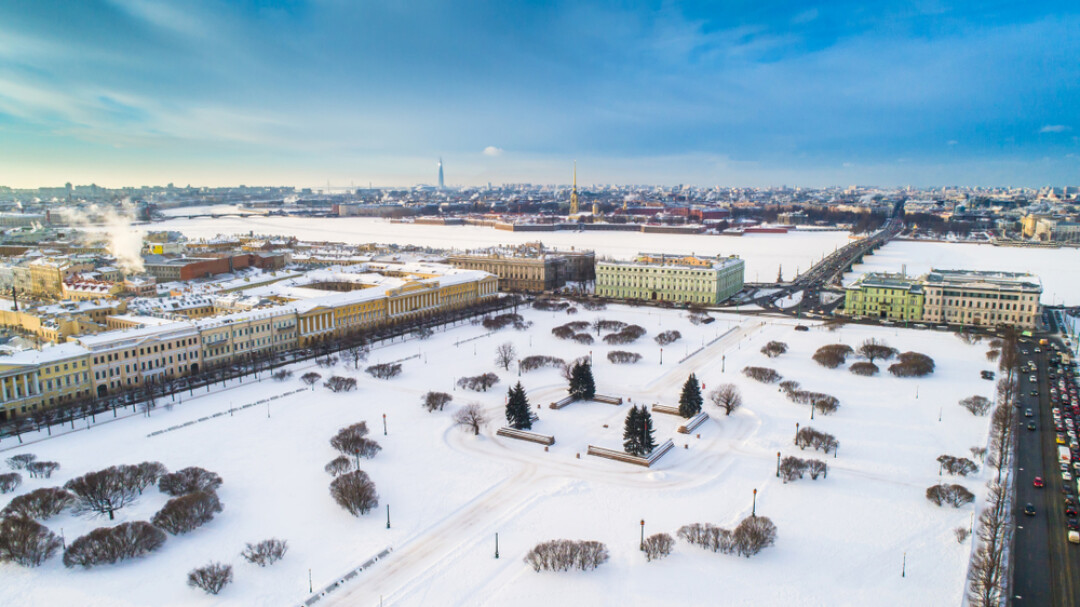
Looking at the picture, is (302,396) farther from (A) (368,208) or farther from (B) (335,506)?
(A) (368,208)

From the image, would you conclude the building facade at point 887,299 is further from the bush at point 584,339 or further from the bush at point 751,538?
the bush at point 751,538

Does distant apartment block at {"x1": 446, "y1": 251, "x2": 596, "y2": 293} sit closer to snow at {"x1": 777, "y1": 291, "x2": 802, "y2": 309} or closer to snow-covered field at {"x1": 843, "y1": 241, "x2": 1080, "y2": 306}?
snow at {"x1": 777, "y1": 291, "x2": 802, "y2": 309}

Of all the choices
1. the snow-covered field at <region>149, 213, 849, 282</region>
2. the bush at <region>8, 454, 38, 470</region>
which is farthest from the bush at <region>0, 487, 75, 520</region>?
the snow-covered field at <region>149, 213, 849, 282</region>

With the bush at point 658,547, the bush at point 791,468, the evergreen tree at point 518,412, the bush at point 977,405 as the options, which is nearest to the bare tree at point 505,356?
the evergreen tree at point 518,412

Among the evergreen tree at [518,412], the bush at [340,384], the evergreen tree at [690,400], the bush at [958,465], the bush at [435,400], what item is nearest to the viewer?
the bush at [958,465]

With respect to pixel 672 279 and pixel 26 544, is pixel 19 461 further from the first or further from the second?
pixel 672 279

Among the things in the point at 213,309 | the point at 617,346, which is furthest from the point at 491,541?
the point at 213,309
